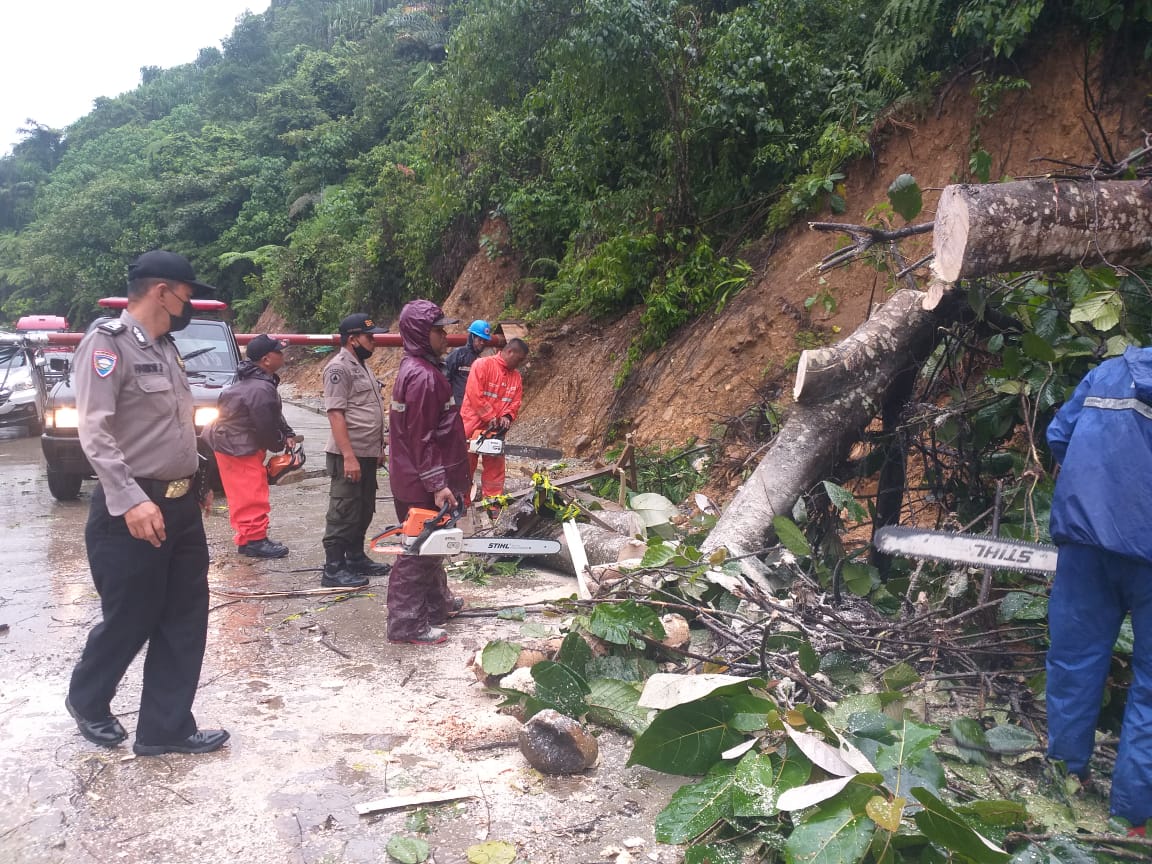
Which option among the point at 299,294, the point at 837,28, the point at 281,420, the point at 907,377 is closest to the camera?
the point at 907,377

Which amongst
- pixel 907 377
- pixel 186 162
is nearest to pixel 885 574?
pixel 907 377

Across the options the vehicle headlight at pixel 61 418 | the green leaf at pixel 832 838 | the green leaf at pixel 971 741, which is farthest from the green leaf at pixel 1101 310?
the vehicle headlight at pixel 61 418

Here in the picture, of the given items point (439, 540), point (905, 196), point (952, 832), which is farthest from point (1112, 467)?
point (439, 540)

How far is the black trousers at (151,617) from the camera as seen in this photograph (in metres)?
3.39

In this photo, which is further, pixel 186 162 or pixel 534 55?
pixel 186 162

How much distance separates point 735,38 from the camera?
31.7 ft

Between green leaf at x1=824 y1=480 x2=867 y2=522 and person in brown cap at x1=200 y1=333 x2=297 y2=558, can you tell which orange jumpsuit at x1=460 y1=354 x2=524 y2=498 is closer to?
person in brown cap at x1=200 y1=333 x2=297 y2=558

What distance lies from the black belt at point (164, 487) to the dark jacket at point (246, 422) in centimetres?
327

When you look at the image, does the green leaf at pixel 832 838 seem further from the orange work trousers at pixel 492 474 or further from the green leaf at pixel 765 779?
the orange work trousers at pixel 492 474

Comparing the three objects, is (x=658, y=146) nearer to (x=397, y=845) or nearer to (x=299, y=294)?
(x=397, y=845)

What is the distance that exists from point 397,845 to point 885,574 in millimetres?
2960

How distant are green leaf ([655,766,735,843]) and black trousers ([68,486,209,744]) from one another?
6.70 ft

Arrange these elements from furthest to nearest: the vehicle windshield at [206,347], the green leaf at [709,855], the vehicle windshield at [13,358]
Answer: the vehicle windshield at [13,358]
the vehicle windshield at [206,347]
the green leaf at [709,855]

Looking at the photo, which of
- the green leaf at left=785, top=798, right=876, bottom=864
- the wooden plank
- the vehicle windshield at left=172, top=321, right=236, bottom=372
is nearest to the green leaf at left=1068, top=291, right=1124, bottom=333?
the green leaf at left=785, top=798, right=876, bottom=864
